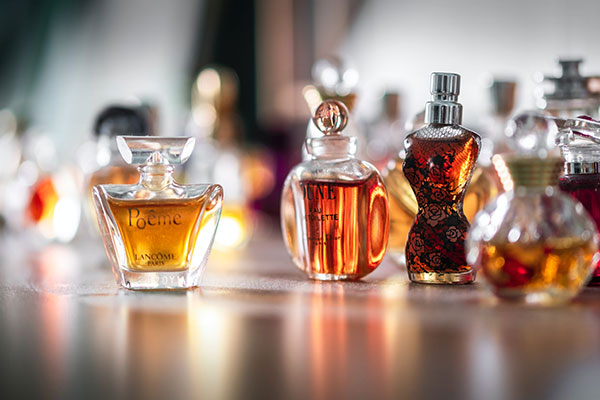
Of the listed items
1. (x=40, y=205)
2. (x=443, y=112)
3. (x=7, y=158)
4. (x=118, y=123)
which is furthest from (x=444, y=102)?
(x=7, y=158)

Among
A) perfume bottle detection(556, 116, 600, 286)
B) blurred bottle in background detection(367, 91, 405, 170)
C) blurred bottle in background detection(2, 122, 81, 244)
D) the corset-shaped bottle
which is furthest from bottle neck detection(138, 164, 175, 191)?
blurred bottle in background detection(2, 122, 81, 244)

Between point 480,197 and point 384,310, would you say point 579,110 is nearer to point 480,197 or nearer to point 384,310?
point 480,197

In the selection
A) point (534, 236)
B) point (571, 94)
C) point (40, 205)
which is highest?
point (571, 94)

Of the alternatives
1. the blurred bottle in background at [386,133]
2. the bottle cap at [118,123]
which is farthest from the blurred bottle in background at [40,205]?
the blurred bottle in background at [386,133]

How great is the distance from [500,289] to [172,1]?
2.33 metres

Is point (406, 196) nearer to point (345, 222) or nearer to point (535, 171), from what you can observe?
point (345, 222)

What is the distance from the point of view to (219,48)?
8.80 feet

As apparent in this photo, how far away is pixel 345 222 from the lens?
0.80 meters

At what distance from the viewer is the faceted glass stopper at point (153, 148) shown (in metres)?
0.76

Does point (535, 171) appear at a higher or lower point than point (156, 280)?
higher

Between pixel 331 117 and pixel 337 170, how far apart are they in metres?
0.05

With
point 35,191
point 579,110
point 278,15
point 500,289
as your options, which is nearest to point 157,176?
point 500,289

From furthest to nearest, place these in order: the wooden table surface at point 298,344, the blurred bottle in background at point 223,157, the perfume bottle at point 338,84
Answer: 1. the blurred bottle in background at point 223,157
2. the perfume bottle at point 338,84
3. the wooden table surface at point 298,344

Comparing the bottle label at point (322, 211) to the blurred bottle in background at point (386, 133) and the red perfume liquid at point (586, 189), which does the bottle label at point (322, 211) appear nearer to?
the red perfume liquid at point (586, 189)
